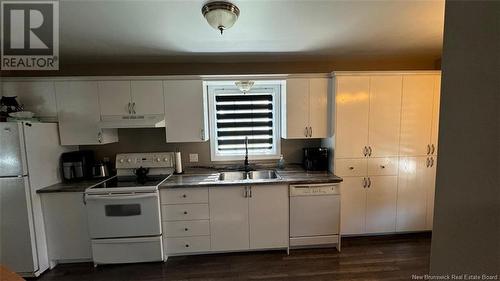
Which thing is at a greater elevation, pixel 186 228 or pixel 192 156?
pixel 192 156

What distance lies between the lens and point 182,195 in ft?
8.00

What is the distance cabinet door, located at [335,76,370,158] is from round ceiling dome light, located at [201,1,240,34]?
1.62 metres

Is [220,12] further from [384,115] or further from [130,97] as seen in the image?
[384,115]

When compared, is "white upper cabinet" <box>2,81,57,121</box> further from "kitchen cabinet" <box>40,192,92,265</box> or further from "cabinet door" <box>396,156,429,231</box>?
"cabinet door" <box>396,156,429,231</box>

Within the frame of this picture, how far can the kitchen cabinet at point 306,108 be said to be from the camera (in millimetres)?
2725

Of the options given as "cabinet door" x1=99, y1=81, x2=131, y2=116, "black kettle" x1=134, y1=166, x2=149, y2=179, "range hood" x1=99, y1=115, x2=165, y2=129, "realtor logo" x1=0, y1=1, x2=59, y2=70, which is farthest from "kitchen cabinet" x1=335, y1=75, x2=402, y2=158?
"realtor logo" x1=0, y1=1, x2=59, y2=70

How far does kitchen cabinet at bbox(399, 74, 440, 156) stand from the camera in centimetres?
264

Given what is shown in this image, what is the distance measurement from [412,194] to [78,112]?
426cm

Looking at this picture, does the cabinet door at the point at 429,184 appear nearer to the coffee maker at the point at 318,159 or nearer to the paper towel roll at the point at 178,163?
the coffee maker at the point at 318,159

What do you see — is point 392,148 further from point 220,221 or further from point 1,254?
point 1,254

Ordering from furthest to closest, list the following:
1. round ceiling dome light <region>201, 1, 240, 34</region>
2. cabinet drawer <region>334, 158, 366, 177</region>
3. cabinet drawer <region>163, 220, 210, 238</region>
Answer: cabinet drawer <region>334, 158, 366, 177</region>, cabinet drawer <region>163, 220, 210, 238</region>, round ceiling dome light <region>201, 1, 240, 34</region>

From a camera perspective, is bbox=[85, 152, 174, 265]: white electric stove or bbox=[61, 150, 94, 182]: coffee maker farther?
bbox=[61, 150, 94, 182]: coffee maker

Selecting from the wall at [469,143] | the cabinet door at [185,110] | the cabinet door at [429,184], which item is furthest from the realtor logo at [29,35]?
the cabinet door at [429,184]

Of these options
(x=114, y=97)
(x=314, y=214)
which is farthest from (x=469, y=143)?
(x=114, y=97)
